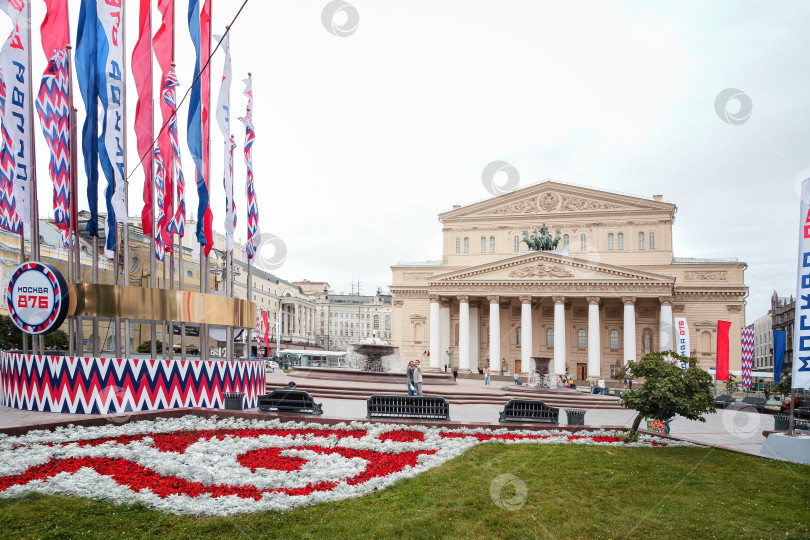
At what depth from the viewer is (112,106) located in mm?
17219

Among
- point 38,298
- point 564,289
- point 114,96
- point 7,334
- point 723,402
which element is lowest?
point 723,402

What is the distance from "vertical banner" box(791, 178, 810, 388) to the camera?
1175cm

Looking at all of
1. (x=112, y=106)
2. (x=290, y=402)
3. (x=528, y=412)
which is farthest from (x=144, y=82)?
(x=528, y=412)

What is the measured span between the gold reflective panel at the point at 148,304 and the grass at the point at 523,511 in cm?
925

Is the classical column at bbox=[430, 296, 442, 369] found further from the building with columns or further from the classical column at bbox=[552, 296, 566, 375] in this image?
the classical column at bbox=[552, 296, 566, 375]

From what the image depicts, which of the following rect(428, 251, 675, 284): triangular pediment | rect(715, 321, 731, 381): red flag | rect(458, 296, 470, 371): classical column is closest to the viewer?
rect(715, 321, 731, 381): red flag

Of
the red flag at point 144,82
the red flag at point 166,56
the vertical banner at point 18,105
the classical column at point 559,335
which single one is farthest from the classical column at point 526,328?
the vertical banner at point 18,105

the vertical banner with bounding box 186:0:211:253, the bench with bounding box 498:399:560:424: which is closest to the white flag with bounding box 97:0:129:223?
the vertical banner with bounding box 186:0:211:253

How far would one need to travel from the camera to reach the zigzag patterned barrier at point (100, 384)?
1561 centimetres

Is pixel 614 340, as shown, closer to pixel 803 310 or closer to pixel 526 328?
pixel 526 328

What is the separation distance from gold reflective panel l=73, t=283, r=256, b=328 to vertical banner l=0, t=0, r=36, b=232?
359 centimetres

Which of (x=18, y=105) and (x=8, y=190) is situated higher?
(x=18, y=105)

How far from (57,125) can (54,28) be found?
10.3 ft

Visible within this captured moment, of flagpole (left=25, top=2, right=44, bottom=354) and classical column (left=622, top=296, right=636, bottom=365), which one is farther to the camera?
classical column (left=622, top=296, right=636, bottom=365)
